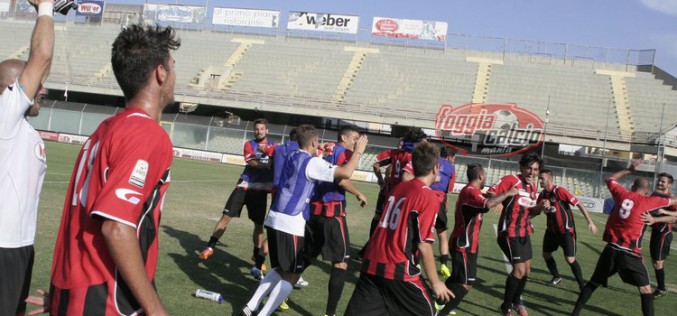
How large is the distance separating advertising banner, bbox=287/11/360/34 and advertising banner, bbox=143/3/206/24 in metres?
8.85

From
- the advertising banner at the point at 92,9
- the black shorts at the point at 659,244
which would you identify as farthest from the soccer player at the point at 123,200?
the advertising banner at the point at 92,9

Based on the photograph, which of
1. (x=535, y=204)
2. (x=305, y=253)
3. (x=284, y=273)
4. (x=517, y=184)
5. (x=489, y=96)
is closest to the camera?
(x=284, y=273)

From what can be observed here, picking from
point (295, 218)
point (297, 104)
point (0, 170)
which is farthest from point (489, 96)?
point (0, 170)

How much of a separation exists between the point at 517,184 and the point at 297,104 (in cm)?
3373

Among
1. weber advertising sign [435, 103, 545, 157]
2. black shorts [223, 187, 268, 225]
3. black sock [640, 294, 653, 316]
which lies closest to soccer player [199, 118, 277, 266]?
black shorts [223, 187, 268, 225]

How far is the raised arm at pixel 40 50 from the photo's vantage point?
294cm

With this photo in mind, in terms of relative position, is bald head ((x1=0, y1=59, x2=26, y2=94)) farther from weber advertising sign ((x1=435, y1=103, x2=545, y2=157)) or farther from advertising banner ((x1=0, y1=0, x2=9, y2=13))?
advertising banner ((x1=0, y1=0, x2=9, y2=13))

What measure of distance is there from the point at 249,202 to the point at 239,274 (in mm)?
1485

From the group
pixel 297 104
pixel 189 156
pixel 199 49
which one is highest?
pixel 199 49

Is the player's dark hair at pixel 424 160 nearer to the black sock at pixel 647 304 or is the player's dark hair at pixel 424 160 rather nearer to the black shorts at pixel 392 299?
the black shorts at pixel 392 299

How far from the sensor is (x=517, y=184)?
23.7 ft

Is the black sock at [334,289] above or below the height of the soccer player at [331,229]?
below

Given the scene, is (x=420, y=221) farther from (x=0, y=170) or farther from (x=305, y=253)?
(x=0, y=170)

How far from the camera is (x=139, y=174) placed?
2.14 metres
